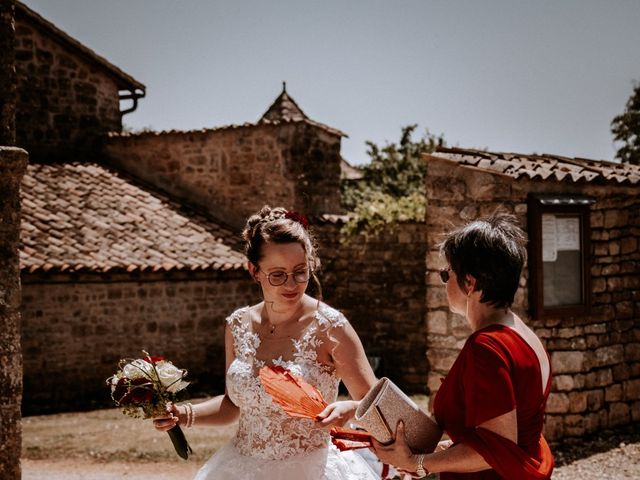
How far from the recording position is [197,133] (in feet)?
43.5

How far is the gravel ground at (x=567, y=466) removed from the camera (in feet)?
19.0

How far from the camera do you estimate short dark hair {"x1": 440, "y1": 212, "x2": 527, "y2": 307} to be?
2.06m

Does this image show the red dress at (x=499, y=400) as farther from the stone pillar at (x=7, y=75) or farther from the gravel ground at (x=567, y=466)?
the gravel ground at (x=567, y=466)

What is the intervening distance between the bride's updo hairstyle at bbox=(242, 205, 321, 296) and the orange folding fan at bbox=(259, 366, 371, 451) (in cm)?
48

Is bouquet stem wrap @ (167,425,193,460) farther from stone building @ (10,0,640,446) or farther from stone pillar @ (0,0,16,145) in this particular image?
stone building @ (10,0,640,446)

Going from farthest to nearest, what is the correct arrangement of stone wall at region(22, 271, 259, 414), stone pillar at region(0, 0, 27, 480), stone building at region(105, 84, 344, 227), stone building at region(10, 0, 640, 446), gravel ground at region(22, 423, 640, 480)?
stone building at region(105, 84, 344, 227)
stone wall at region(22, 271, 259, 414)
stone building at region(10, 0, 640, 446)
gravel ground at region(22, 423, 640, 480)
stone pillar at region(0, 0, 27, 480)

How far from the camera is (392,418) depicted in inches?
82.0

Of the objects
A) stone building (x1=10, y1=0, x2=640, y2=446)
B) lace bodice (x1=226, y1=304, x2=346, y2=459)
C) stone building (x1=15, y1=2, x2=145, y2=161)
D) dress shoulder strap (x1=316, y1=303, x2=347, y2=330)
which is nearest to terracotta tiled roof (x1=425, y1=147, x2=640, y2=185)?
stone building (x1=10, y1=0, x2=640, y2=446)

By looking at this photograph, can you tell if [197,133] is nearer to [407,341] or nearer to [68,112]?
[68,112]

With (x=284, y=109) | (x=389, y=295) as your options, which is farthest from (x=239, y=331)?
(x=284, y=109)

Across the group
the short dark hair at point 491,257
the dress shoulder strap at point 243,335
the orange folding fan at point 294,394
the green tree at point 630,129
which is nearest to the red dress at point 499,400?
the short dark hair at point 491,257

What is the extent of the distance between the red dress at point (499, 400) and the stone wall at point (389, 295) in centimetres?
856

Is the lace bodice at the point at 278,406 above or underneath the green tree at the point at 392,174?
underneath

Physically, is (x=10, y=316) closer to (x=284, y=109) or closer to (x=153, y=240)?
(x=153, y=240)
